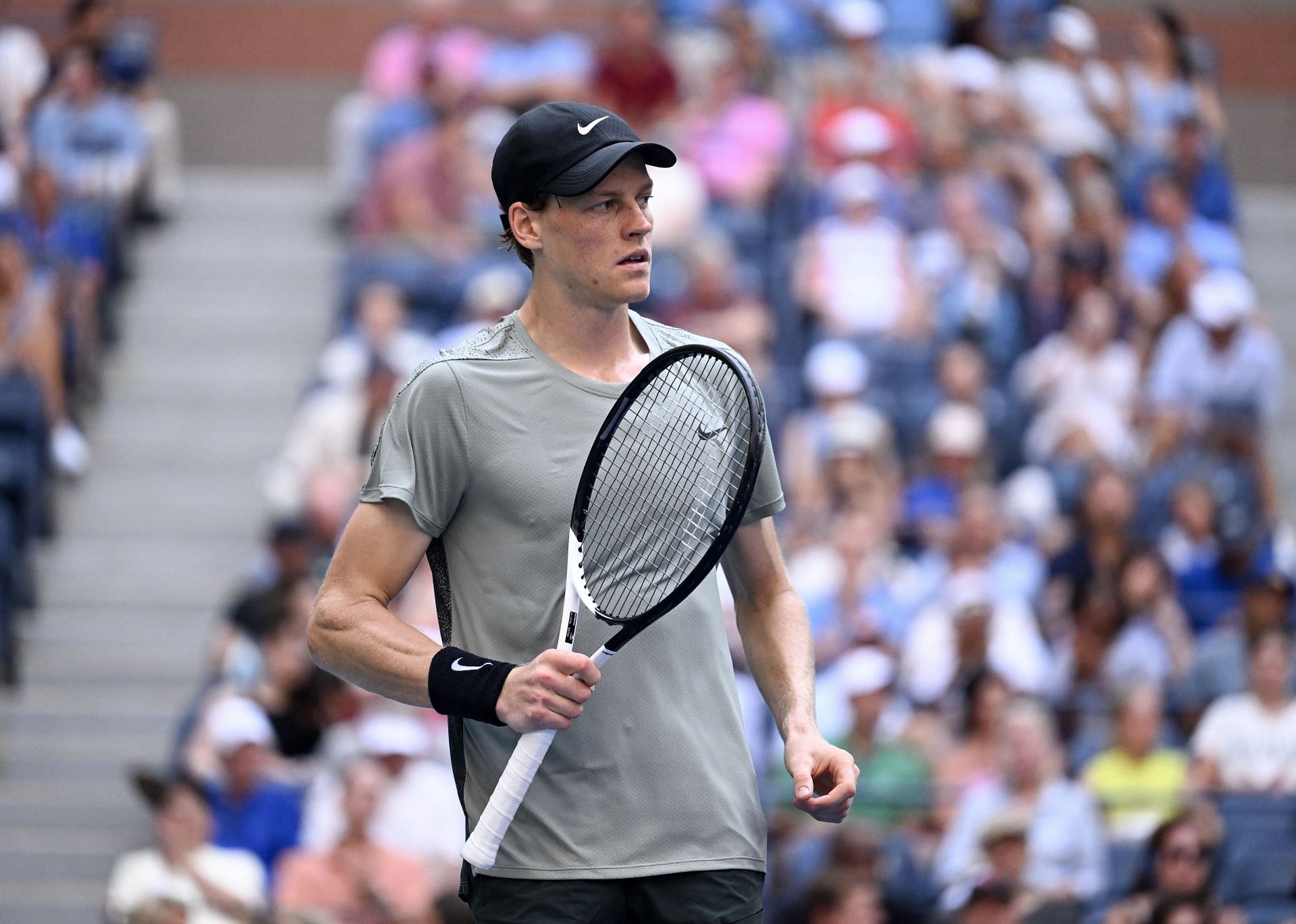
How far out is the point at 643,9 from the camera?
1112 centimetres

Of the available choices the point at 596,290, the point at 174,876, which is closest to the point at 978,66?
the point at 174,876

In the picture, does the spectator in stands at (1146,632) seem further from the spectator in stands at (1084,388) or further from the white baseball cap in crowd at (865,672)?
the white baseball cap in crowd at (865,672)

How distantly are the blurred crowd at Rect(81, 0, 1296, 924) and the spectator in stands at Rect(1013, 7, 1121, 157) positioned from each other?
0.03m

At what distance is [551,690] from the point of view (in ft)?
8.77

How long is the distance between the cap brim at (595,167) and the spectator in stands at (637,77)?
787 centimetres

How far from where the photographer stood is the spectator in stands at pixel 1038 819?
666 centimetres

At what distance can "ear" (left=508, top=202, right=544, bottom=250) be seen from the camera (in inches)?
Answer: 120

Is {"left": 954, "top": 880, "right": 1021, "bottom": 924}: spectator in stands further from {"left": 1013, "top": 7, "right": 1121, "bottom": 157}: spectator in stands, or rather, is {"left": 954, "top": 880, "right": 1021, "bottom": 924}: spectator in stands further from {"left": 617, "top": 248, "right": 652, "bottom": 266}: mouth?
{"left": 1013, "top": 7, "right": 1121, "bottom": 157}: spectator in stands

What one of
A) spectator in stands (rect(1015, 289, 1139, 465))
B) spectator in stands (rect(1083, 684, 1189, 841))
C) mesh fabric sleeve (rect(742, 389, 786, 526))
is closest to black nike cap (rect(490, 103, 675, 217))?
mesh fabric sleeve (rect(742, 389, 786, 526))

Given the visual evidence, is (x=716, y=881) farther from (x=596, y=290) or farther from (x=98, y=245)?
(x=98, y=245)

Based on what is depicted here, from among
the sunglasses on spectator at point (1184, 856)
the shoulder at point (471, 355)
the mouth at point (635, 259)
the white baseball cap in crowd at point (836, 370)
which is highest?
the mouth at point (635, 259)

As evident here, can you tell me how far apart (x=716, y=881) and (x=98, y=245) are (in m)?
8.93

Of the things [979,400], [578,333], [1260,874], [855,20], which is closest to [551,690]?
[578,333]

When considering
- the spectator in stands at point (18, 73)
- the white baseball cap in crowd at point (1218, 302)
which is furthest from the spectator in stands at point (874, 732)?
the spectator in stands at point (18, 73)
